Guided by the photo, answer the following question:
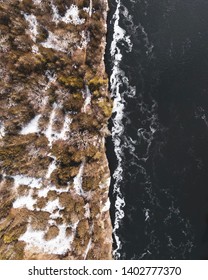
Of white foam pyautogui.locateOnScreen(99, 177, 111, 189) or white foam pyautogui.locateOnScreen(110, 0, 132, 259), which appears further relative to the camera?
white foam pyautogui.locateOnScreen(99, 177, 111, 189)

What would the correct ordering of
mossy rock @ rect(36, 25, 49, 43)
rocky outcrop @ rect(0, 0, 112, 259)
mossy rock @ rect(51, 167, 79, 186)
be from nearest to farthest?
rocky outcrop @ rect(0, 0, 112, 259) → mossy rock @ rect(51, 167, 79, 186) → mossy rock @ rect(36, 25, 49, 43)

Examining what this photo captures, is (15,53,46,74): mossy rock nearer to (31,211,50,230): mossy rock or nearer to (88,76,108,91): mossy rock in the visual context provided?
(88,76,108,91): mossy rock

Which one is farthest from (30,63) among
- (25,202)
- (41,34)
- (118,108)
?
(25,202)

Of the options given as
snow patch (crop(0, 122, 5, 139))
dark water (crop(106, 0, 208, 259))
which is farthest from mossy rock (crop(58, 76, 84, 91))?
snow patch (crop(0, 122, 5, 139))

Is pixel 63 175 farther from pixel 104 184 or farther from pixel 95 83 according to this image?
pixel 95 83

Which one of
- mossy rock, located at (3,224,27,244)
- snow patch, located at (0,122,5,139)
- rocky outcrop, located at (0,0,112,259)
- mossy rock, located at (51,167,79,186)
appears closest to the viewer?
mossy rock, located at (3,224,27,244)

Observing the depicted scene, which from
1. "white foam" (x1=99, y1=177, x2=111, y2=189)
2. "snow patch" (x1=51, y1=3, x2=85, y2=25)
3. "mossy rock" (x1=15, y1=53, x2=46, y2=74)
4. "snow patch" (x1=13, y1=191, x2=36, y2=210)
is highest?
"snow patch" (x1=51, y1=3, x2=85, y2=25)

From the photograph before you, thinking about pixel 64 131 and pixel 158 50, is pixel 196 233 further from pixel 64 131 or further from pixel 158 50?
pixel 158 50
